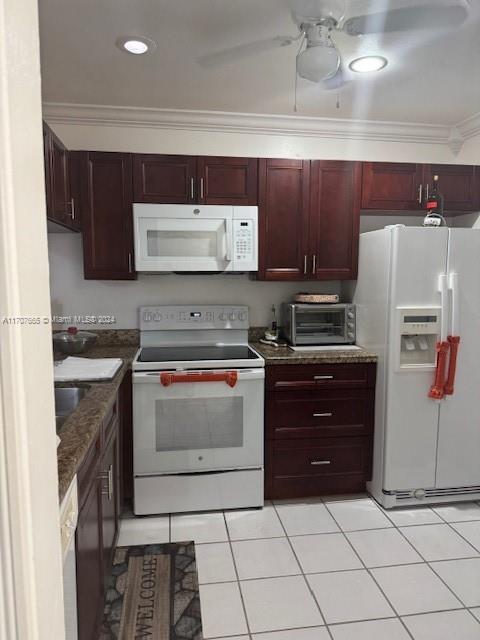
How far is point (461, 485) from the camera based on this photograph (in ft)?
8.79

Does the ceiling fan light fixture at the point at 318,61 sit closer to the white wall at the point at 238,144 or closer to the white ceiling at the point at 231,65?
the white ceiling at the point at 231,65

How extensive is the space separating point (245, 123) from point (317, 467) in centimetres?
235

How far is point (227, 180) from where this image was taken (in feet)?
9.16

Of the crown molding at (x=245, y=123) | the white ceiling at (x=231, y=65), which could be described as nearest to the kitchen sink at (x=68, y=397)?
the white ceiling at (x=231, y=65)

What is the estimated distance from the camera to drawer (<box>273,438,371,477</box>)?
2664 mm

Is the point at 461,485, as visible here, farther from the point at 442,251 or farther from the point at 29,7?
the point at 29,7

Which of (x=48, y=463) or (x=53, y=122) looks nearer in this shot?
(x=48, y=463)

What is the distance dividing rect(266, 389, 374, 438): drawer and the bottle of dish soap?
55 centimetres

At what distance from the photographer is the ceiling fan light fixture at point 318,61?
1.75 meters

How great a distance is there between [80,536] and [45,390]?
95 centimetres

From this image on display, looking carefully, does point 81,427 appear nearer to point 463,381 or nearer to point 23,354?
point 23,354

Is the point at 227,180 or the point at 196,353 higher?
the point at 227,180

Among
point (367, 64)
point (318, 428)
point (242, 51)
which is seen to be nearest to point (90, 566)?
point (318, 428)

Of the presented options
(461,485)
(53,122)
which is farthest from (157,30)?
(461,485)
